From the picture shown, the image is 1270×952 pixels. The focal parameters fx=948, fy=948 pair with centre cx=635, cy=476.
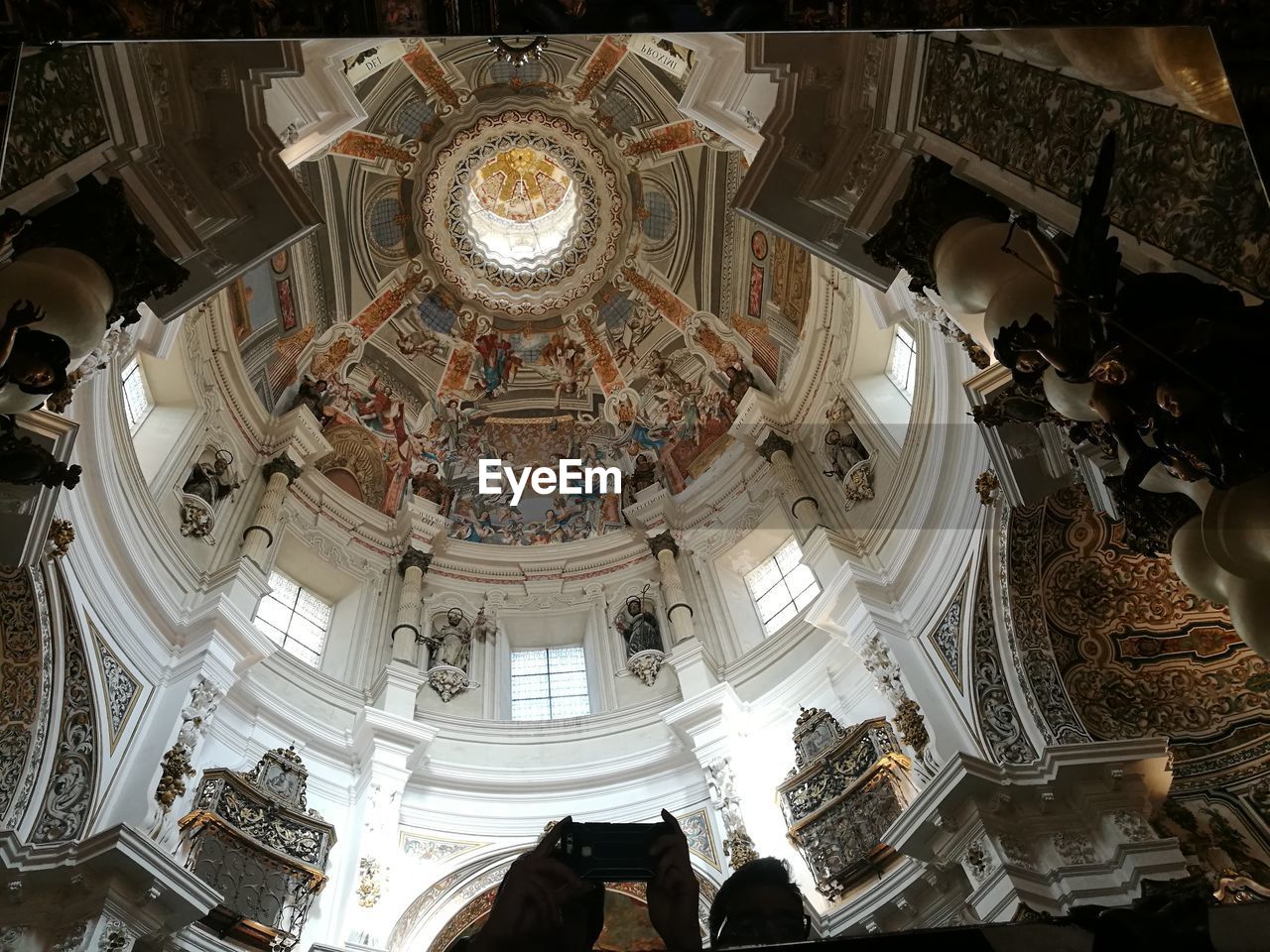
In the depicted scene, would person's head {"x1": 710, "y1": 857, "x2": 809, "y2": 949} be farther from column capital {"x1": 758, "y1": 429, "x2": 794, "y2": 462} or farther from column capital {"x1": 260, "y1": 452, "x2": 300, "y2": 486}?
column capital {"x1": 260, "y1": 452, "x2": 300, "y2": 486}

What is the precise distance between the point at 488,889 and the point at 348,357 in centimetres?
1024

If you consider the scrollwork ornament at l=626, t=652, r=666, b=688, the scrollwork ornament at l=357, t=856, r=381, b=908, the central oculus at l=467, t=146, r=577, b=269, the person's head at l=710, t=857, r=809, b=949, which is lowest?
the person's head at l=710, t=857, r=809, b=949

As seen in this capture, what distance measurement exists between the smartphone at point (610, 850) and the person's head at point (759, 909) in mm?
295

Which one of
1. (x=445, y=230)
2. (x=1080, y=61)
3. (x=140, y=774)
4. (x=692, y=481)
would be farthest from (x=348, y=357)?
(x=1080, y=61)

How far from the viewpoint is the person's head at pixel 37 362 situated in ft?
16.7

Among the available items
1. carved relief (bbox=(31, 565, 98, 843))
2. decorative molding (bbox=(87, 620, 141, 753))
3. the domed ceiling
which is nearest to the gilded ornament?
carved relief (bbox=(31, 565, 98, 843))

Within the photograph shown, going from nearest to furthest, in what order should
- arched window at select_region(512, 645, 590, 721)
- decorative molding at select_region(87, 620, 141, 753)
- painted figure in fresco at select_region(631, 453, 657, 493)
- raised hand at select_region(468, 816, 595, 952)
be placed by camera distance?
raised hand at select_region(468, 816, 595, 952) < decorative molding at select_region(87, 620, 141, 753) < arched window at select_region(512, 645, 590, 721) < painted figure in fresco at select_region(631, 453, 657, 493)

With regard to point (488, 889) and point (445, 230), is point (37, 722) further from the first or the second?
point (445, 230)

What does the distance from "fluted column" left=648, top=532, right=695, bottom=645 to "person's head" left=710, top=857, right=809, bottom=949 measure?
10854 mm

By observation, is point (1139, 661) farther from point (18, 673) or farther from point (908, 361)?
point (18, 673)

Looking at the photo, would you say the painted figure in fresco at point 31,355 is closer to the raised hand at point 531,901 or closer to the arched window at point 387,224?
the raised hand at point 531,901

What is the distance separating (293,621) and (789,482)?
7647mm

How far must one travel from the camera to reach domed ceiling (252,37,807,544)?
689 inches

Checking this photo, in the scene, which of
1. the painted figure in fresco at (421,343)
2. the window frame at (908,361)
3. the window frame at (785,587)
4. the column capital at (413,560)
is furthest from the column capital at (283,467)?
the window frame at (908,361)
